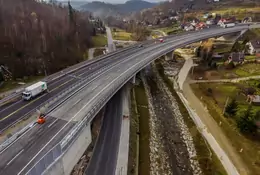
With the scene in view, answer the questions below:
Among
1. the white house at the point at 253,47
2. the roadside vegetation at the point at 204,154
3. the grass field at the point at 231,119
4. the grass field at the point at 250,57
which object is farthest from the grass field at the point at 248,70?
the roadside vegetation at the point at 204,154

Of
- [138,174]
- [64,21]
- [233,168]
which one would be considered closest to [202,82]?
[233,168]

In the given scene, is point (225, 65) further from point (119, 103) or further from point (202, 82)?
point (119, 103)

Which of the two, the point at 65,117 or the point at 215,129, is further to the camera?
the point at 215,129

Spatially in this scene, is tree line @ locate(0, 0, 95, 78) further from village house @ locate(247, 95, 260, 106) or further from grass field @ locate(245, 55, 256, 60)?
grass field @ locate(245, 55, 256, 60)

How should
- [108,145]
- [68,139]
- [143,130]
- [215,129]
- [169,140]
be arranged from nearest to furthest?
1. [68,139]
2. [108,145]
3. [169,140]
4. [143,130]
5. [215,129]

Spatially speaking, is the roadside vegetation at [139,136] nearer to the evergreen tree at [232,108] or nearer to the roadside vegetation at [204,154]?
the roadside vegetation at [204,154]

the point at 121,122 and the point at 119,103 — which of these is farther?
the point at 119,103

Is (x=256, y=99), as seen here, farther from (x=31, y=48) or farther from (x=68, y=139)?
(x=31, y=48)

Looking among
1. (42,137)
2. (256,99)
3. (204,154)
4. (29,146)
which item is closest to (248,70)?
(256,99)
